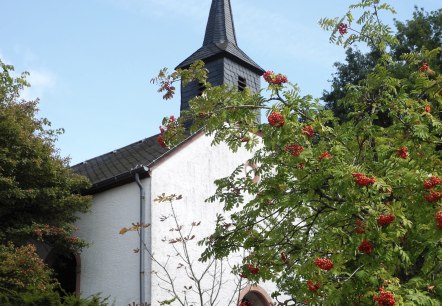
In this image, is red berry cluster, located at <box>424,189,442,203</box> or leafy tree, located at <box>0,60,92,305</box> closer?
red berry cluster, located at <box>424,189,442,203</box>

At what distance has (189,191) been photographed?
51.9 feet

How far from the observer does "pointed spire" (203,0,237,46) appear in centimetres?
2194

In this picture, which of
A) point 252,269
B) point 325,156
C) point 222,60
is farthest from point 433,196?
point 222,60

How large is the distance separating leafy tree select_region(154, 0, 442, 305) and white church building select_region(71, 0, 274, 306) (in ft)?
19.7

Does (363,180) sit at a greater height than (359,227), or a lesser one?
greater

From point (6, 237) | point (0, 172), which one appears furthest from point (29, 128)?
point (6, 237)

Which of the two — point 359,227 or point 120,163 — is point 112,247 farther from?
point 359,227

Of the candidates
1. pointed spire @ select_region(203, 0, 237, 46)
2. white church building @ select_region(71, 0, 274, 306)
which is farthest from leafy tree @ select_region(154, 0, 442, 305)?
pointed spire @ select_region(203, 0, 237, 46)

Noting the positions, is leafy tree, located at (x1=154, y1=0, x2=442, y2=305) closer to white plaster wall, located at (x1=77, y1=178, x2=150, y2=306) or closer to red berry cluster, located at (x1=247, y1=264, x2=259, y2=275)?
red berry cluster, located at (x1=247, y1=264, x2=259, y2=275)

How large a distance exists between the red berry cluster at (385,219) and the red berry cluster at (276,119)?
1.50 meters

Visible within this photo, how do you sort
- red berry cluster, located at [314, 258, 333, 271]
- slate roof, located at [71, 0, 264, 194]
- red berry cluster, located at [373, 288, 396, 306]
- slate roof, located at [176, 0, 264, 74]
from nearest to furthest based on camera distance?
red berry cluster, located at [373, 288, 396, 306], red berry cluster, located at [314, 258, 333, 271], slate roof, located at [71, 0, 264, 194], slate roof, located at [176, 0, 264, 74]

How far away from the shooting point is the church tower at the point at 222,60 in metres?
20.1

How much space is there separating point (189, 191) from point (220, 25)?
896 centimetres

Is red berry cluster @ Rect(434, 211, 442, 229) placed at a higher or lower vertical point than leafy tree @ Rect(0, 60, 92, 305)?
lower
